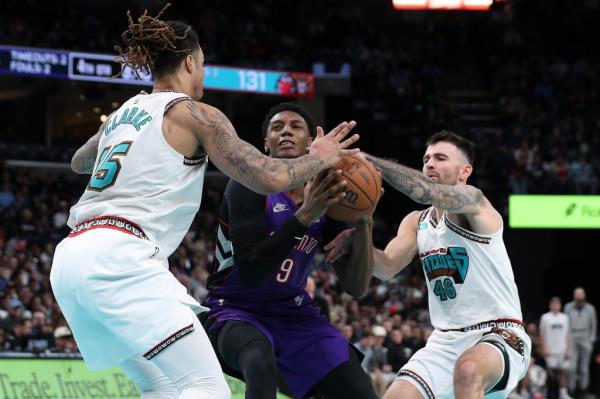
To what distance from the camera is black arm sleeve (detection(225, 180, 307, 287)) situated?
5.70 m

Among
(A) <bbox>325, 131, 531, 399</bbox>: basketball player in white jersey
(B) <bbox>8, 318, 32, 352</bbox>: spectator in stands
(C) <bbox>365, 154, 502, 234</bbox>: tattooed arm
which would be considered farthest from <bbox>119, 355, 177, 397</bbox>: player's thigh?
(B) <bbox>8, 318, 32, 352</bbox>: spectator in stands

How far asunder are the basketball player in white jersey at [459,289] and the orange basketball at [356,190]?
0.16 metres

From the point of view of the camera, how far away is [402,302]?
2012 centimetres

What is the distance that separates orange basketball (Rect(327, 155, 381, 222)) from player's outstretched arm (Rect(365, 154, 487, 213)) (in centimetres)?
12

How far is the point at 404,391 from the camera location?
6.40 metres

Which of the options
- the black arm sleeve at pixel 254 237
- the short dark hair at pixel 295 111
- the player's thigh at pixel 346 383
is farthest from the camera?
the short dark hair at pixel 295 111

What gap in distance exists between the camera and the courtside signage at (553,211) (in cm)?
2352

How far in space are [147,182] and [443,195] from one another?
7.05 feet

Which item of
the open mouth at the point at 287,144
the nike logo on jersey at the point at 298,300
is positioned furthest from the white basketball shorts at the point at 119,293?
the open mouth at the point at 287,144

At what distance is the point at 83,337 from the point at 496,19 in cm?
2726

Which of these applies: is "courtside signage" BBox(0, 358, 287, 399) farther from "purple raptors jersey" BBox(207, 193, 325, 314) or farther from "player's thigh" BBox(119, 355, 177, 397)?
"player's thigh" BBox(119, 355, 177, 397)

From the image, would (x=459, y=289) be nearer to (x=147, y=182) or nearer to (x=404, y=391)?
(x=404, y=391)

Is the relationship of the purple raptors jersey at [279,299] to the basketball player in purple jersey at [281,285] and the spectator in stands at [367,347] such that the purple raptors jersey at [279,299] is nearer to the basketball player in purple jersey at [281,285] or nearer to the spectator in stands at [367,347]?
the basketball player in purple jersey at [281,285]

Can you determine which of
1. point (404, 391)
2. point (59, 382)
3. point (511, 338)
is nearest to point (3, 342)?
point (59, 382)
